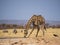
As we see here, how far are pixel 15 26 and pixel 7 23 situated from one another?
0.69 ft

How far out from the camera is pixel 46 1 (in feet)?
16.9

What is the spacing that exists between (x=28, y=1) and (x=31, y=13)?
295 millimetres

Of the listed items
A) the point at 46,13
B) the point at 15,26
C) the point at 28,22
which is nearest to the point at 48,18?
the point at 46,13

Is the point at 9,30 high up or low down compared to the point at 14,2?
down

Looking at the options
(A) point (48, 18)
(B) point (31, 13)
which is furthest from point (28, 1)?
(A) point (48, 18)

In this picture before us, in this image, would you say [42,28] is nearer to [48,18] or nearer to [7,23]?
[48,18]

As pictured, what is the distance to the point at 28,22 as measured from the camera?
513 centimetres

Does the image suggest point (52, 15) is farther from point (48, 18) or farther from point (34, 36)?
point (34, 36)

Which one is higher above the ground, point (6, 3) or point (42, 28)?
point (6, 3)

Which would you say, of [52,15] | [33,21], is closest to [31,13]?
[33,21]

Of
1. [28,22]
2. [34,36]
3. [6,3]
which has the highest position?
[6,3]

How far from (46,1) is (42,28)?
0.66 meters

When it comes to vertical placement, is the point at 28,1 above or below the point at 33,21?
above

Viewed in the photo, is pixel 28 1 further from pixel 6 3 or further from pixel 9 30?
pixel 9 30
